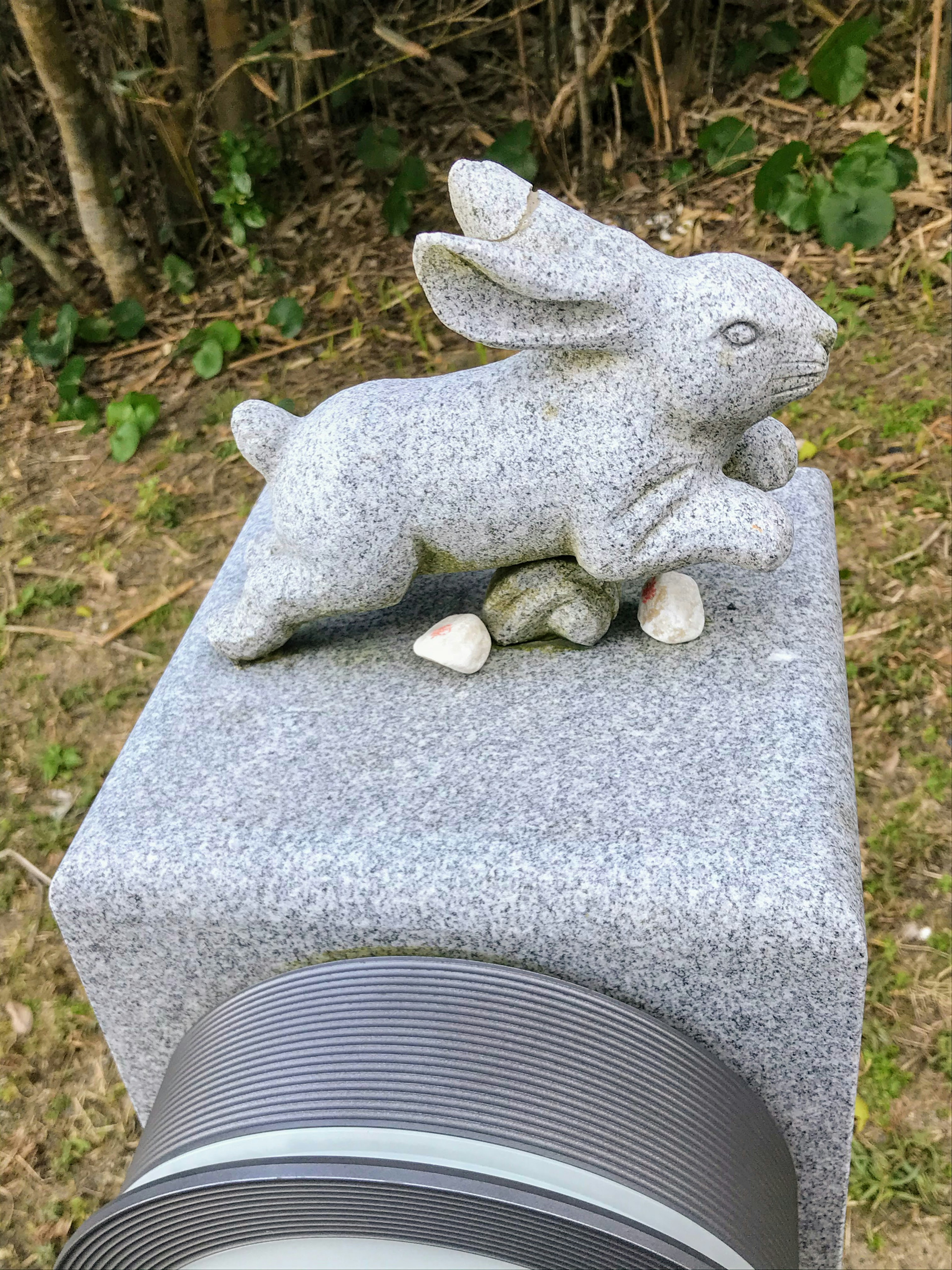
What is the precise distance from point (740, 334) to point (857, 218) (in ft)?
8.44

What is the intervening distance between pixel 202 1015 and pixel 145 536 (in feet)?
7.23

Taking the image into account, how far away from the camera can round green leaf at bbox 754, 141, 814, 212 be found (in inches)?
157

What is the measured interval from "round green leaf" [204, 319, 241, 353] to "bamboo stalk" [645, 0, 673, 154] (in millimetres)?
1824

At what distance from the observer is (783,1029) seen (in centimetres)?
159

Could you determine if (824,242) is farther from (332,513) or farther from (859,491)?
(332,513)

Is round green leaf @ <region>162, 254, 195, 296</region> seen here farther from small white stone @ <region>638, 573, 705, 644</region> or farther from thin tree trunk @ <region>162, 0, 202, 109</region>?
small white stone @ <region>638, 573, 705, 644</region>

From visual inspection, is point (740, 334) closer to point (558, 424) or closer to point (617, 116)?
point (558, 424)

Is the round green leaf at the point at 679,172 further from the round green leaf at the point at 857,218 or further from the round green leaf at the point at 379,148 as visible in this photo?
the round green leaf at the point at 379,148

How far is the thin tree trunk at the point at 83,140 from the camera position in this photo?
12.2 ft

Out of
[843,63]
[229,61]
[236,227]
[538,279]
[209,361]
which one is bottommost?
[209,361]

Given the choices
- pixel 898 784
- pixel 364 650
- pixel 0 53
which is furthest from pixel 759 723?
pixel 0 53

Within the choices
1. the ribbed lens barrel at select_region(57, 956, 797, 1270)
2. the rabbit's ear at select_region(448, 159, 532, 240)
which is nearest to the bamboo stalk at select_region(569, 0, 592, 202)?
the rabbit's ear at select_region(448, 159, 532, 240)

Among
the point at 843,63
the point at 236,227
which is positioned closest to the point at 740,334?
the point at 843,63

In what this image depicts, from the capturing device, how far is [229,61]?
4172 millimetres
